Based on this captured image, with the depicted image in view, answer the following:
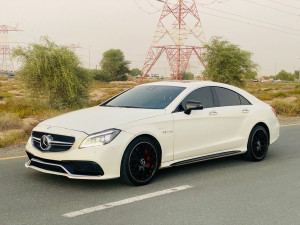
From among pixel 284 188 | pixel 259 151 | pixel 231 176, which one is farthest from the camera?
pixel 259 151

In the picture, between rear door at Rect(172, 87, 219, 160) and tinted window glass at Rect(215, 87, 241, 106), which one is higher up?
tinted window glass at Rect(215, 87, 241, 106)

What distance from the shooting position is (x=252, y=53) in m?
37.1

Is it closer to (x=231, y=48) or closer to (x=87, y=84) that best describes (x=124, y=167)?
(x=87, y=84)

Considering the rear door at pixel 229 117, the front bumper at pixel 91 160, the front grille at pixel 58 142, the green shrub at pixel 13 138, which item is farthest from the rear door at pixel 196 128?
the green shrub at pixel 13 138

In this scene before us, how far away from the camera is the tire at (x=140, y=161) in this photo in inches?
242

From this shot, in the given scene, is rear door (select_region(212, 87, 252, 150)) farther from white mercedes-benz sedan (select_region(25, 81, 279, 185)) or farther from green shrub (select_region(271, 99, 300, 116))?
green shrub (select_region(271, 99, 300, 116))

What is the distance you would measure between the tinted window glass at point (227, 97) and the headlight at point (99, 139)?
2623 mm

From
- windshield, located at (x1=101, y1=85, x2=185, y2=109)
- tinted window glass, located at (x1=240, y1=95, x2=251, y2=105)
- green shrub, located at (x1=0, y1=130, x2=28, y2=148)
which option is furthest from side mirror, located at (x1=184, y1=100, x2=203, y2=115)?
green shrub, located at (x1=0, y1=130, x2=28, y2=148)

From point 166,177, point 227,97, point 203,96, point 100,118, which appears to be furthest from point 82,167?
point 227,97

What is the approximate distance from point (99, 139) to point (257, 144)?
12.0 feet

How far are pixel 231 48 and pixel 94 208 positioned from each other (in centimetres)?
3309

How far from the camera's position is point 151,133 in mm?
6406

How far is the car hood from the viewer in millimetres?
6125

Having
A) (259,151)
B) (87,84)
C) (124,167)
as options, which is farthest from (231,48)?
(124,167)
